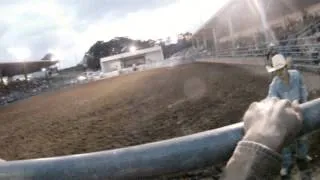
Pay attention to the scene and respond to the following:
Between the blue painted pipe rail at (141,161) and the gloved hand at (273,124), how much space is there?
7cm

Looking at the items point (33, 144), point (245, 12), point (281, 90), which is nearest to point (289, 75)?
point (281, 90)

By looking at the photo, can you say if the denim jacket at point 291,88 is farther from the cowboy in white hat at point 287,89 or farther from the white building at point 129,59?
the white building at point 129,59

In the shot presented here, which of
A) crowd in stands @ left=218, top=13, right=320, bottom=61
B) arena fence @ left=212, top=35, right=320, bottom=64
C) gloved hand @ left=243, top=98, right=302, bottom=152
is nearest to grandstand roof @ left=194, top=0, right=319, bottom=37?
crowd in stands @ left=218, top=13, right=320, bottom=61

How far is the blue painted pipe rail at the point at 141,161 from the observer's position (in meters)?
1.17

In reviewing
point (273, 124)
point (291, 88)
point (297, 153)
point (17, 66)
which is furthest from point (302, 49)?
point (17, 66)

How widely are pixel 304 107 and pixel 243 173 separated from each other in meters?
0.27

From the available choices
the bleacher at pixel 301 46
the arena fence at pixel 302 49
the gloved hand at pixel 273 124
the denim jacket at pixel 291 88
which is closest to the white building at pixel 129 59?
the bleacher at pixel 301 46

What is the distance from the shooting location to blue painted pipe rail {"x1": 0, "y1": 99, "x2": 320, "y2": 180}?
1171mm

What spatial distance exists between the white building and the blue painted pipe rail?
98.4m

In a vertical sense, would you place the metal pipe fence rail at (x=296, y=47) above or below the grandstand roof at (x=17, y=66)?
above

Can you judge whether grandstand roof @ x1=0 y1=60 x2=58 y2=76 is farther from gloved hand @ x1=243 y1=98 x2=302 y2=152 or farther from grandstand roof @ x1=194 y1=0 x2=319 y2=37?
gloved hand @ x1=243 y1=98 x2=302 y2=152

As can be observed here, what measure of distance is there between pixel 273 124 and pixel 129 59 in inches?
4227

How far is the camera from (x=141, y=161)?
3.84 ft

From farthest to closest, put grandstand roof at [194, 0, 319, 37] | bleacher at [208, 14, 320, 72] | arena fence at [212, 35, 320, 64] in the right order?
grandstand roof at [194, 0, 319, 37]
bleacher at [208, 14, 320, 72]
arena fence at [212, 35, 320, 64]
